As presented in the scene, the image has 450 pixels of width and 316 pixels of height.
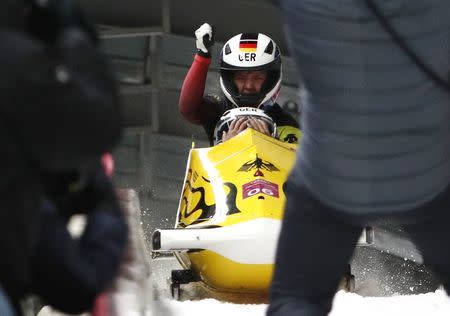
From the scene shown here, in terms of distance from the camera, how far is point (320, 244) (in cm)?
327

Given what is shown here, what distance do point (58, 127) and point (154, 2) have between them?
366 inches

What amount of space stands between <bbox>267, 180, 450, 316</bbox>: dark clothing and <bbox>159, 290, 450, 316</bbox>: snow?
5.41 feet

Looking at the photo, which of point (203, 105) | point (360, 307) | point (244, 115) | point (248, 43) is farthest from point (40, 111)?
point (203, 105)

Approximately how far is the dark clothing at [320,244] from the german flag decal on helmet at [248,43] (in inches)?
178

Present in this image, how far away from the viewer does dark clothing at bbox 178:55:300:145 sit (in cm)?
791

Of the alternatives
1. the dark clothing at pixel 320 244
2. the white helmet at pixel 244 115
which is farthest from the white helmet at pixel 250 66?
the dark clothing at pixel 320 244

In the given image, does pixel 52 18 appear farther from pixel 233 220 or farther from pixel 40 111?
pixel 233 220

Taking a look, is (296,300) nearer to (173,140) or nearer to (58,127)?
(58,127)

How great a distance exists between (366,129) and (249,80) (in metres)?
4.64

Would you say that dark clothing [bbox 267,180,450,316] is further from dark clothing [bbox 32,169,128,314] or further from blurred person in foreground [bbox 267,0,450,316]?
dark clothing [bbox 32,169,128,314]

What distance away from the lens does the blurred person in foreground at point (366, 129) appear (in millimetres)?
3143

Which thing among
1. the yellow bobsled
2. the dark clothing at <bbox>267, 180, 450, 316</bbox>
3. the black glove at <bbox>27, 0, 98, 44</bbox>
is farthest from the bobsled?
the black glove at <bbox>27, 0, 98, 44</bbox>

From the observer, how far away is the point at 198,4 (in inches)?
448

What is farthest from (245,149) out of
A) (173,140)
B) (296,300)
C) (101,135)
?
(173,140)
